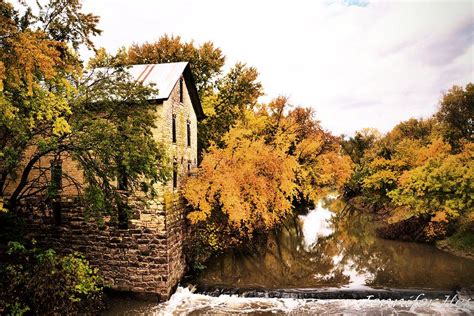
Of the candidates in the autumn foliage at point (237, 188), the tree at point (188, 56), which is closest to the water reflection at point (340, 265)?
the autumn foliage at point (237, 188)

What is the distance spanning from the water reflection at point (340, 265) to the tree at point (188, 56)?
14.5m

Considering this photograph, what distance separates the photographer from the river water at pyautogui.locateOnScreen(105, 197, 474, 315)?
1369cm

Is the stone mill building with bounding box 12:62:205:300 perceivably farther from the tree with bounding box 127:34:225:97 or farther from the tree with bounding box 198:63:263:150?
the tree with bounding box 127:34:225:97

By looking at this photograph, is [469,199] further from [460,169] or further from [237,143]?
[237,143]

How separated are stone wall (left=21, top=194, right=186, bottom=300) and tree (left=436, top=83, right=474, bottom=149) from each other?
38.5 m

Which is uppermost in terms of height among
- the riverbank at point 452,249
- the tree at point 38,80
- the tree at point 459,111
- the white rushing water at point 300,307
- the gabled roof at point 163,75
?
the tree at point 459,111

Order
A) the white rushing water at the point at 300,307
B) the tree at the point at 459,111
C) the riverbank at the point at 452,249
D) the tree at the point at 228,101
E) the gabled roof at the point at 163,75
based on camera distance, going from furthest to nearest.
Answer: the tree at the point at 459,111
the tree at the point at 228,101
the riverbank at the point at 452,249
the gabled roof at the point at 163,75
the white rushing water at the point at 300,307

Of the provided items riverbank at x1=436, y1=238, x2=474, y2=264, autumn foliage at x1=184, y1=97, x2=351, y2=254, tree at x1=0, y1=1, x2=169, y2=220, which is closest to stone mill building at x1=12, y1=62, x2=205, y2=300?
autumn foliage at x1=184, y1=97, x2=351, y2=254

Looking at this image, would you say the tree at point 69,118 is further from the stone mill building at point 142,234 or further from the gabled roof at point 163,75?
→ the gabled roof at point 163,75

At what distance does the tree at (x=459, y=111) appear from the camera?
4069 cm

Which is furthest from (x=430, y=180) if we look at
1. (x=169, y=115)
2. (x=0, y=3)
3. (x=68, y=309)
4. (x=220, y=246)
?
(x=0, y=3)

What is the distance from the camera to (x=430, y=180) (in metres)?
19.0

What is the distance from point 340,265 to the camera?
1980 cm

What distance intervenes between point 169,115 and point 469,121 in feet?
140
